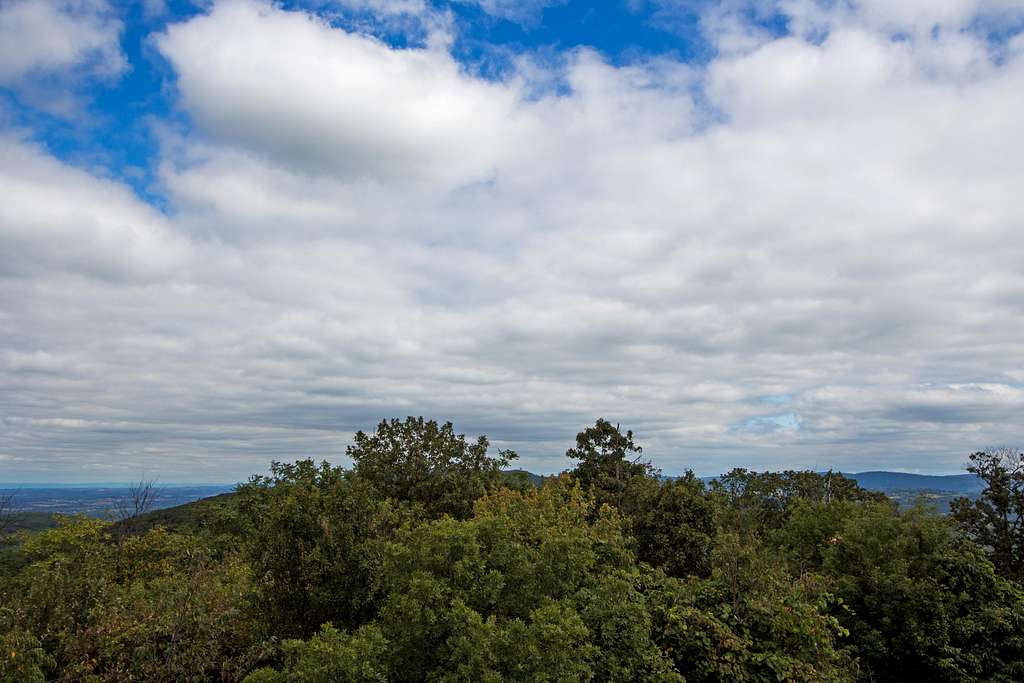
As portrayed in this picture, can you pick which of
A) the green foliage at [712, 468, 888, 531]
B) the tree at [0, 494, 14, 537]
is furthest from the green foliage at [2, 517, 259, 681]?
the green foliage at [712, 468, 888, 531]

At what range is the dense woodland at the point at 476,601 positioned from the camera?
11133mm

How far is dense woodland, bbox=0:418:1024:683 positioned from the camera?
1113 cm

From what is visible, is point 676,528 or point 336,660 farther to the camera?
point 676,528

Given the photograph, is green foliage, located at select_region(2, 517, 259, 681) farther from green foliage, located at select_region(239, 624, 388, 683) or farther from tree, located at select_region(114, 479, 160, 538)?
tree, located at select_region(114, 479, 160, 538)

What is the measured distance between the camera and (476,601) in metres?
11.8

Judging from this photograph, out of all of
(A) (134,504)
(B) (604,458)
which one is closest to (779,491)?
(B) (604,458)

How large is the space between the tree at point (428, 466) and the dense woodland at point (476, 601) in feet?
0.25

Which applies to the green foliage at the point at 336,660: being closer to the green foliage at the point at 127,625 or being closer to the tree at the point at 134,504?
the green foliage at the point at 127,625

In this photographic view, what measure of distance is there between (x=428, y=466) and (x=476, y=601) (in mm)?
12123

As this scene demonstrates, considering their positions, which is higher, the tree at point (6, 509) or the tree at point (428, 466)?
the tree at point (428, 466)

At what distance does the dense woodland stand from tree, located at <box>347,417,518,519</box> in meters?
0.08

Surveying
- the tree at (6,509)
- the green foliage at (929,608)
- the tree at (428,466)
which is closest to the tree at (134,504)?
the tree at (6,509)

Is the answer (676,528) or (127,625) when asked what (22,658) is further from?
(676,528)

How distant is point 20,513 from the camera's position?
30078mm
